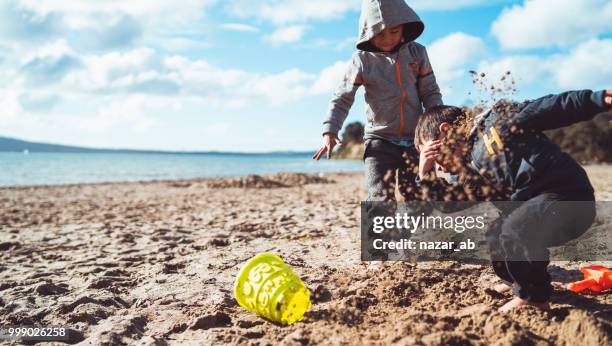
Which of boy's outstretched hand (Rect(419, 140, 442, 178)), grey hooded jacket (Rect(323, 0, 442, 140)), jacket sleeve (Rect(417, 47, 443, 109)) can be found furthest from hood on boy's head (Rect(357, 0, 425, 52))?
boy's outstretched hand (Rect(419, 140, 442, 178))

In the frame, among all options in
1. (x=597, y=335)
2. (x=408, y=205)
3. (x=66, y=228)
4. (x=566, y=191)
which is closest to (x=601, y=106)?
(x=566, y=191)

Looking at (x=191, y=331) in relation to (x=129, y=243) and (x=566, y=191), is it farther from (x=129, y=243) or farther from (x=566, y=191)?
(x=129, y=243)

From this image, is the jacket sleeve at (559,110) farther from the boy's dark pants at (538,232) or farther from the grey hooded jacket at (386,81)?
the grey hooded jacket at (386,81)

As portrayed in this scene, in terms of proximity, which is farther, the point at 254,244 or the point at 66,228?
the point at 66,228

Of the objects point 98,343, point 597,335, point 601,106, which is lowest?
point 98,343

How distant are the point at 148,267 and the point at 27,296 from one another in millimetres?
920

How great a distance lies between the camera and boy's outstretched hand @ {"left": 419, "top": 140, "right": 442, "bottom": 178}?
8.74 ft

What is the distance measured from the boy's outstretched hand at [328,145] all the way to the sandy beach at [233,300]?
2.87ft

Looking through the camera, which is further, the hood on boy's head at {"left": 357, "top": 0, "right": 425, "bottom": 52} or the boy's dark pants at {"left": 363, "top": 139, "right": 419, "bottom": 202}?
the boy's dark pants at {"left": 363, "top": 139, "right": 419, "bottom": 202}

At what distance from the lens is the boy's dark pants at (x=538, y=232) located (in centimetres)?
222

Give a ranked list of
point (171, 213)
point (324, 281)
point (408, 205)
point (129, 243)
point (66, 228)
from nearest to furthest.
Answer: point (324, 281) < point (408, 205) < point (129, 243) < point (66, 228) < point (171, 213)

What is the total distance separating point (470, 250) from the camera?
3846 millimetres

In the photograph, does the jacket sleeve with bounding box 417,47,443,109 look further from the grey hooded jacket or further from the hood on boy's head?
the hood on boy's head

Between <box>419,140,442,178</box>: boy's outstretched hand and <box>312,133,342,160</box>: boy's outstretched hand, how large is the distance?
70 centimetres
